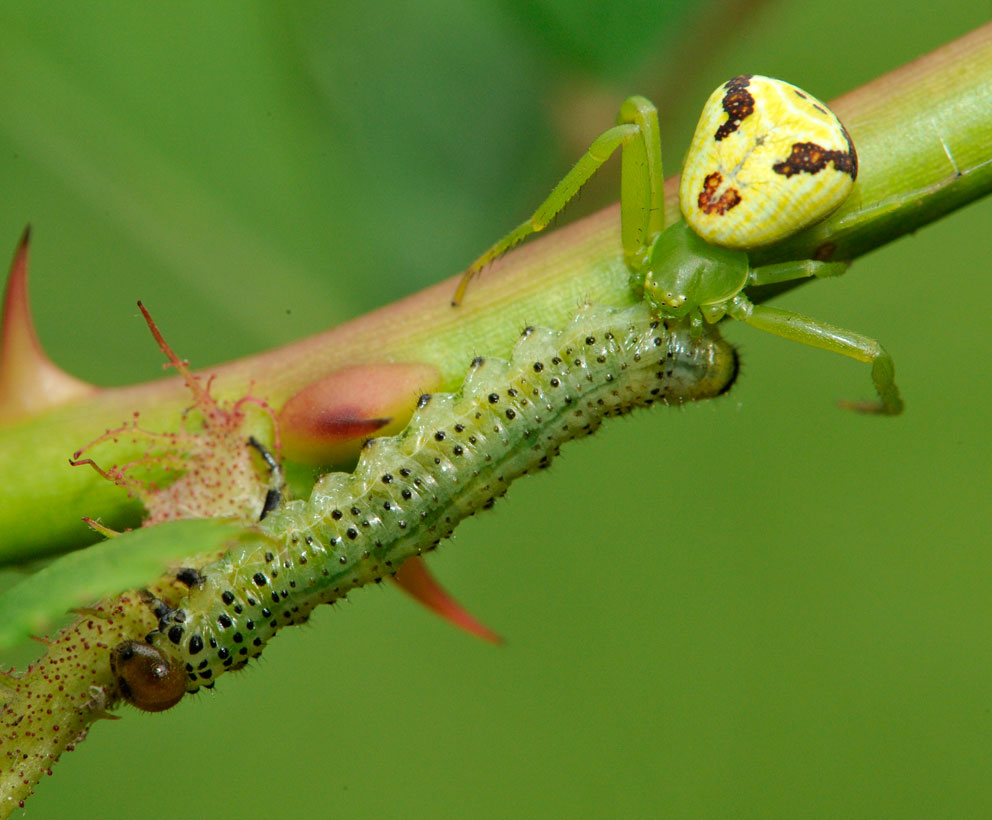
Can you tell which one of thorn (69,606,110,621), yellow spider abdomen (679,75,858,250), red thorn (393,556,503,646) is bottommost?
thorn (69,606,110,621)

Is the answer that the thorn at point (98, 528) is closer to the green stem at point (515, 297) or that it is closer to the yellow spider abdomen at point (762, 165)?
the green stem at point (515, 297)

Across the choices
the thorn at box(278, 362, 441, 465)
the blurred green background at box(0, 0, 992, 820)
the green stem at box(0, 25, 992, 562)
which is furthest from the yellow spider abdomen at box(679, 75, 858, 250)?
the blurred green background at box(0, 0, 992, 820)

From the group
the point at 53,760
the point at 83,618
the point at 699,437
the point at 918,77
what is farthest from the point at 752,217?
the point at 699,437

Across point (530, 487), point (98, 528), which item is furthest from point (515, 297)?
point (530, 487)

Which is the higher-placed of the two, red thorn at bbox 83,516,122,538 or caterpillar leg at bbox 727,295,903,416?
caterpillar leg at bbox 727,295,903,416

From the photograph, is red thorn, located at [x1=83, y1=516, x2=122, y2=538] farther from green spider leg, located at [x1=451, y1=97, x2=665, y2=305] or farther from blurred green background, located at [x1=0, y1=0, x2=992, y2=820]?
blurred green background, located at [x1=0, y1=0, x2=992, y2=820]

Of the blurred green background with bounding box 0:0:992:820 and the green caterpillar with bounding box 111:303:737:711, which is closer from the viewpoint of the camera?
the green caterpillar with bounding box 111:303:737:711

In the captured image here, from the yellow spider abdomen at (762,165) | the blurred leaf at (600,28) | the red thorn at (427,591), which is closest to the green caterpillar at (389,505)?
the red thorn at (427,591)
